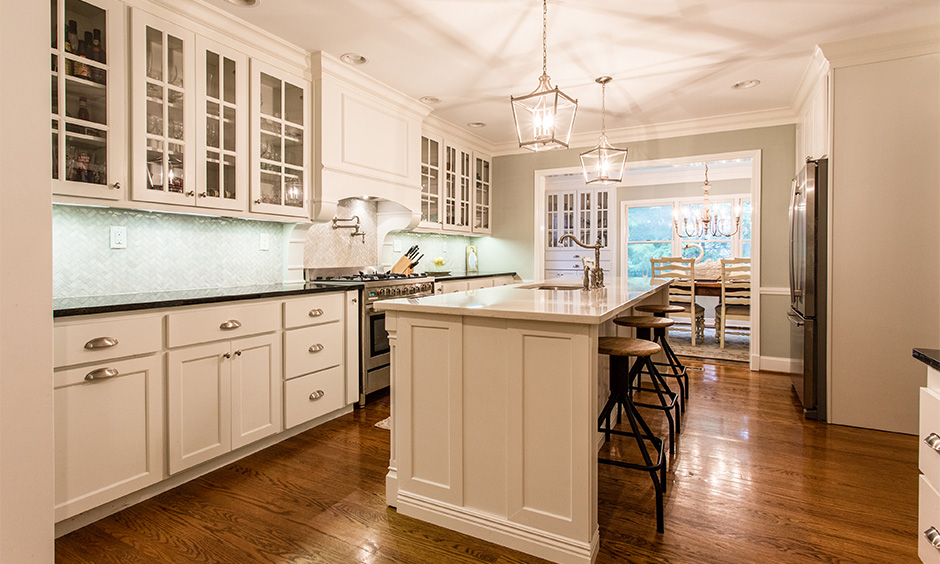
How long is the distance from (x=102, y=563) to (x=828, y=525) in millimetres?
2795

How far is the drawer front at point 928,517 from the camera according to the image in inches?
52.5

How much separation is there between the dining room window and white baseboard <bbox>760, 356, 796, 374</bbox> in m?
3.02

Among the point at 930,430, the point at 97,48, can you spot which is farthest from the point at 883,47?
the point at 97,48

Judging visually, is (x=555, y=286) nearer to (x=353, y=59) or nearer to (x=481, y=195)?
(x=353, y=59)

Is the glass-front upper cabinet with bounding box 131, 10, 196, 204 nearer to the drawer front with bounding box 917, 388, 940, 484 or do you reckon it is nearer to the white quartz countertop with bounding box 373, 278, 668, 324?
the white quartz countertop with bounding box 373, 278, 668, 324

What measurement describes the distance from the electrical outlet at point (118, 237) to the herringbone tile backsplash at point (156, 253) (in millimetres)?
21

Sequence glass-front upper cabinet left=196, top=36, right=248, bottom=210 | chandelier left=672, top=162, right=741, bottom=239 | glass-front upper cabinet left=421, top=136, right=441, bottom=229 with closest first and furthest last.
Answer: glass-front upper cabinet left=196, top=36, right=248, bottom=210 < glass-front upper cabinet left=421, top=136, right=441, bottom=229 < chandelier left=672, top=162, right=741, bottom=239

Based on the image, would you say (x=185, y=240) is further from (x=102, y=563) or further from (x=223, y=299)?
(x=102, y=563)

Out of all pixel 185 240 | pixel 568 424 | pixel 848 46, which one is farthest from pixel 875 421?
pixel 185 240

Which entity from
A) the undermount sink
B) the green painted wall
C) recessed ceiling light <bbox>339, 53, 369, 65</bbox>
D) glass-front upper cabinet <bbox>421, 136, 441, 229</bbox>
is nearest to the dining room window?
the green painted wall

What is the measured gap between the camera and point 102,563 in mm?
1707

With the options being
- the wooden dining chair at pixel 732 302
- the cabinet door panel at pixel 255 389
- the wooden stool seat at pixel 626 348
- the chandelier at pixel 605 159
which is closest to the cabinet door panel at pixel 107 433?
the cabinet door panel at pixel 255 389

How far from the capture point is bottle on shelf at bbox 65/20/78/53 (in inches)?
84.4

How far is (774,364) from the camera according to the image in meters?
4.65
